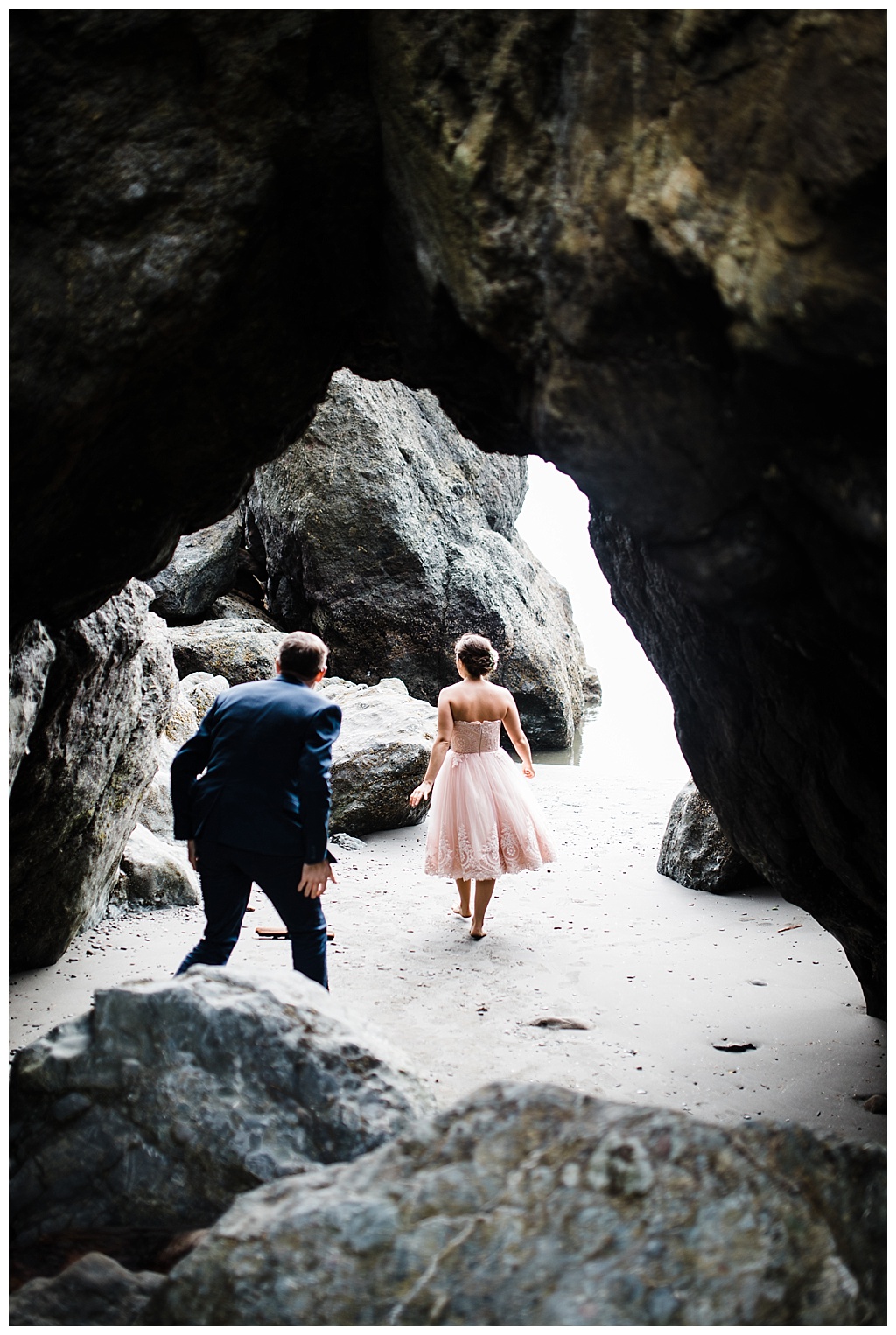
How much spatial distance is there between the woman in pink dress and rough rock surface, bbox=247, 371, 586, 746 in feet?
29.3

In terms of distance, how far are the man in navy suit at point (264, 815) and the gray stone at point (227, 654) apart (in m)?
8.10

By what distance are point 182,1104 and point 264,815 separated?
1.41 m

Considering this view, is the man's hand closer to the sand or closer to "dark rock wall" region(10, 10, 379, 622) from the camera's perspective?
the sand

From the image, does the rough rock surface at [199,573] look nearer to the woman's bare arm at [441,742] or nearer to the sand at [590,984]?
the sand at [590,984]

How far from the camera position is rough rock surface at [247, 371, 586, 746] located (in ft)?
50.4

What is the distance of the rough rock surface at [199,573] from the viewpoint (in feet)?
56.9

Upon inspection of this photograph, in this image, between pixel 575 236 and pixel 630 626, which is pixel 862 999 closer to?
pixel 630 626

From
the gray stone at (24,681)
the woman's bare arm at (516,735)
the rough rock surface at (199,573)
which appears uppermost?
the rough rock surface at (199,573)

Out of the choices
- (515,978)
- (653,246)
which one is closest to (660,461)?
(653,246)

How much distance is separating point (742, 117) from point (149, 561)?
2779 millimetres

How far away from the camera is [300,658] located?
4285 mm

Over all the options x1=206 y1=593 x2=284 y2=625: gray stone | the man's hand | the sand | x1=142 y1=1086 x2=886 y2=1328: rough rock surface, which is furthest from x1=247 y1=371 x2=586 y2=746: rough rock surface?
x1=142 y1=1086 x2=886 y2=1328: rough rock surface

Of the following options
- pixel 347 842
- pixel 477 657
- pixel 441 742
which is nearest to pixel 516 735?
pixel 441 742

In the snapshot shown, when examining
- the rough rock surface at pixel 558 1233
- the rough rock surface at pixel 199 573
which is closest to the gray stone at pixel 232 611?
the rough rock surface at pixel 199 573
